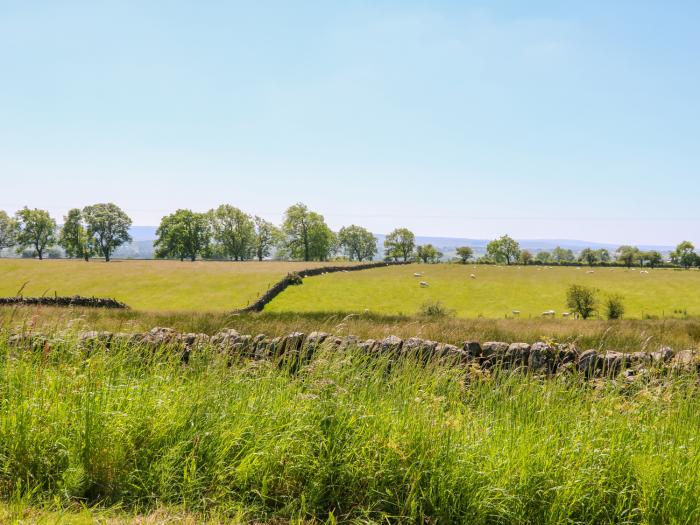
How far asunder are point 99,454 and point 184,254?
352 ft

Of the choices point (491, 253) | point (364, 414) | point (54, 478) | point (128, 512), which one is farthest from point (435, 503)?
point (491, 253)

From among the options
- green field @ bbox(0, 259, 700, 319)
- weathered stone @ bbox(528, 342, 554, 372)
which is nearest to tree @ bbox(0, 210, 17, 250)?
green field @ bbox(0, 259, 700, 319)

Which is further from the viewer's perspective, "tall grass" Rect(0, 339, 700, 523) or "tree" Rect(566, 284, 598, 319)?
"tree" Rect(566, 284, 598, 319)

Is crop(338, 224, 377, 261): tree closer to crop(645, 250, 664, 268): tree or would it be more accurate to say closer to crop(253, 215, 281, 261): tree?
crop(253, 215, 281, 261): tree

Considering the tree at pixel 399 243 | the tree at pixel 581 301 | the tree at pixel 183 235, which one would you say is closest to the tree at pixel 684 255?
the tree at pixel 399 243

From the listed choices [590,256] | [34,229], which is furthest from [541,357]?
[34,229]

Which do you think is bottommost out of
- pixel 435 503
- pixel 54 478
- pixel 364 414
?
pixel 435 503

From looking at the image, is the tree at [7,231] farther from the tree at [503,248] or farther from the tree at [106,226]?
the tree at [503,248]

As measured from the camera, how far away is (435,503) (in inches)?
196

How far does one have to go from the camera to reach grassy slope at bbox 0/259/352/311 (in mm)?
42844

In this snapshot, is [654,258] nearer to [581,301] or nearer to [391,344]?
[581,301]

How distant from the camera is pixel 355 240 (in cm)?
16012

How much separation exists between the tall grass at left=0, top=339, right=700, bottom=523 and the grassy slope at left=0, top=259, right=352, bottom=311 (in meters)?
33.0

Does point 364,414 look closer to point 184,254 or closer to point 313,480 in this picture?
point 313,480
